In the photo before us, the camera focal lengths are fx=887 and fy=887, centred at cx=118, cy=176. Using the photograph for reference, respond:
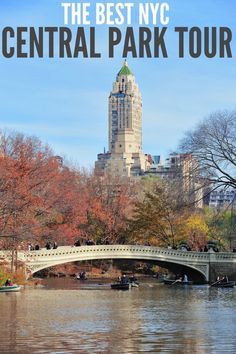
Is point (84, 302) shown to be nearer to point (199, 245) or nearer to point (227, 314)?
point (227, 314)

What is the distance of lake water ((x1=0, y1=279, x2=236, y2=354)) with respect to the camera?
987 inches

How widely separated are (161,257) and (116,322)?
29.8 m

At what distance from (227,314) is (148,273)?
43.4 m

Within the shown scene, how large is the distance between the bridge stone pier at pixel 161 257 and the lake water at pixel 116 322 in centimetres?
684

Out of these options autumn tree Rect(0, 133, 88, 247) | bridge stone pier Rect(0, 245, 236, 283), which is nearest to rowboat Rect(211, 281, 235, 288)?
bridge stone pier Rect(0, 245, 236, 283)

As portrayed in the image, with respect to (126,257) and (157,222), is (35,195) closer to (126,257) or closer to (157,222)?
(126,257)

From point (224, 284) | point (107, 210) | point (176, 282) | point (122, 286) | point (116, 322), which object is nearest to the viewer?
point (116, 322)

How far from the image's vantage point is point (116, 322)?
104 feet

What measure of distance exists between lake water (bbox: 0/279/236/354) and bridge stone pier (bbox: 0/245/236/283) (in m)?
6.84

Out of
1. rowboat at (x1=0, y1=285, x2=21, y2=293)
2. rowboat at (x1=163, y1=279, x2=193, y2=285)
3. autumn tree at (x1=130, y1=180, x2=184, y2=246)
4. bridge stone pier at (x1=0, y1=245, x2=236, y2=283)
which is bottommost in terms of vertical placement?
rowboat at (x1=0, y1=285, x2=21, y2=293)

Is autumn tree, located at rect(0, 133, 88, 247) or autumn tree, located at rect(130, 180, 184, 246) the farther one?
autumn tree, located at rect(130, 180, 184, 246)

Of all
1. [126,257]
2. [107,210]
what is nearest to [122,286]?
[126,257]

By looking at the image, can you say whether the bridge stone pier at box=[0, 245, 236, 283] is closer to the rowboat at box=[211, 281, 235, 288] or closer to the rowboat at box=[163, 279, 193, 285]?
the rowboat at box=[163, 279, 193, 285]

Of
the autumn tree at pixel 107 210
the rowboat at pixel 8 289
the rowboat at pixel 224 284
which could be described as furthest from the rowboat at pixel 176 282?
the rowboat at pixel 8 289
